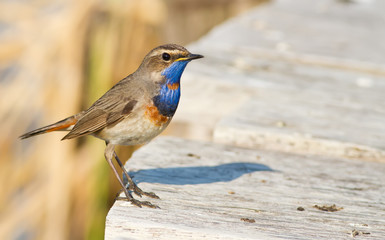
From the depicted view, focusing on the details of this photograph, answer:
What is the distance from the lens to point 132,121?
119 inches

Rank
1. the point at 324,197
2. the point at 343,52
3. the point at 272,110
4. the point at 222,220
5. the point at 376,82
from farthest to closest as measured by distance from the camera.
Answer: the point at 343,52
the point at 376,82
the point at 272,110
the point at 324,197
the point at 222,220

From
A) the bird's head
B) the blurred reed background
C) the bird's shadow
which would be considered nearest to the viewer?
the bird's shadow

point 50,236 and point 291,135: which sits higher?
point 291,135

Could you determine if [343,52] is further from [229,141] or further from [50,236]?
[50,236]

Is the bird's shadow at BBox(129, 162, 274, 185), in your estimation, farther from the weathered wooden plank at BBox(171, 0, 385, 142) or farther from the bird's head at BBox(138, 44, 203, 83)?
the weathered wooden plank at BBox(171, 0, 385, 142)

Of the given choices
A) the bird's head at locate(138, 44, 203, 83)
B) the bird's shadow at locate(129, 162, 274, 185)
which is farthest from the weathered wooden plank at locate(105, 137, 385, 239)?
the bird's head at locate(138, 44, 203, 83)

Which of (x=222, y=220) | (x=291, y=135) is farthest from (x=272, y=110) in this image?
(x=222, y=220)

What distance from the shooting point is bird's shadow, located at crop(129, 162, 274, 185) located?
2725 millimetres

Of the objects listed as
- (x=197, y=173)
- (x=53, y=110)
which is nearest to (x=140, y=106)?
(x=197, y=173)

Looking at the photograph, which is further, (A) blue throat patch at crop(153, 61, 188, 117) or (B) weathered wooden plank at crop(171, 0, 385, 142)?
(B) weathered wooden plank at crop(171, 0, 385, 142)

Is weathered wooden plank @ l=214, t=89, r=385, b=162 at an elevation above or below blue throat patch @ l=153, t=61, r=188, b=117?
below

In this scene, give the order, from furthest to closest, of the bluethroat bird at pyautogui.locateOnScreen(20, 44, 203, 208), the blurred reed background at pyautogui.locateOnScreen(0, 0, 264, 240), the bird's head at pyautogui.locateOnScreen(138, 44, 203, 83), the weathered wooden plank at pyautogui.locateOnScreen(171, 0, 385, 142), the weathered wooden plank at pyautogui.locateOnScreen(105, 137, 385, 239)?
the blurred reed background at pyautogui.locateOnScreen(0, 0, 264, 240), the weathered wooden plank at pyautogui.locateOnScreen(171, 0, 385, 142), the bird's head at pyautogui.locateOnScreen(138, 44, 203, 83), the bluethroat bird at pyautogui.locateOnScreen(20, 44, 203, 208), the weathered wooden plank at pyautogui.locateOnScreen(105, 137, 385, 239)

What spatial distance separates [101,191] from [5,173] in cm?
87

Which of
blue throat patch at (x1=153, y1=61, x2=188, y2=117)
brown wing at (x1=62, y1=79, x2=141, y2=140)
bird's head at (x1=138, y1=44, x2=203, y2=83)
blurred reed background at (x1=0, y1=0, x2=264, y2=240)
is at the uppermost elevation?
bird's head at (x1=138, y1=44, x2=203, y2=83)
